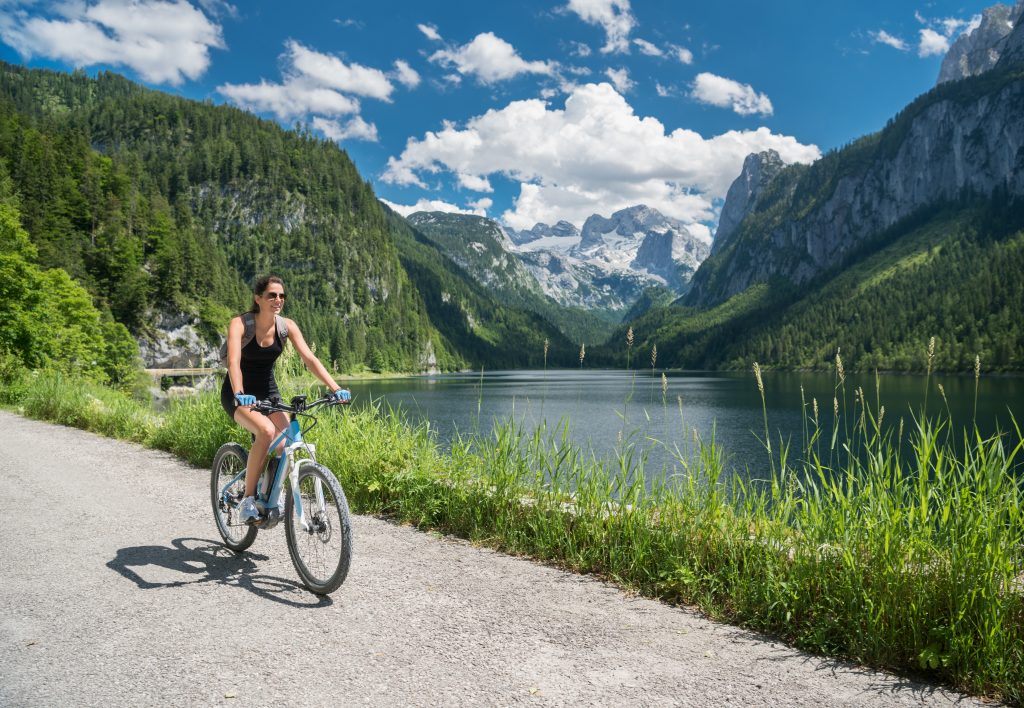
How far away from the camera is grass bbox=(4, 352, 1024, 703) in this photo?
385 cm

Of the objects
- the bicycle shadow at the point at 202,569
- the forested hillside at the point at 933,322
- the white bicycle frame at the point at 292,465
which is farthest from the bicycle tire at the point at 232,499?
the forested hillside at the point at 933,322

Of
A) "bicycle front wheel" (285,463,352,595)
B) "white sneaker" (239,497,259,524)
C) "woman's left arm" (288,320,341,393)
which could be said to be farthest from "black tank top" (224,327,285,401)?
"bicycle front wheel" (285,463,352,595)

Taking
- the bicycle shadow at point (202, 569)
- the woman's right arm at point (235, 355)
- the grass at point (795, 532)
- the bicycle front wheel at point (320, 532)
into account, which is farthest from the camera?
the woman's right arm at point (235, 355)

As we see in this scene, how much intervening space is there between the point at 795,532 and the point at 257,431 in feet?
15.5

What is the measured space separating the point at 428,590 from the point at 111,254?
103 metres

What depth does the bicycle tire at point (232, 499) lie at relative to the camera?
20.1 ft

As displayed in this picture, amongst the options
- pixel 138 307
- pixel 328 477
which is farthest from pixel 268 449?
pixel 138 307

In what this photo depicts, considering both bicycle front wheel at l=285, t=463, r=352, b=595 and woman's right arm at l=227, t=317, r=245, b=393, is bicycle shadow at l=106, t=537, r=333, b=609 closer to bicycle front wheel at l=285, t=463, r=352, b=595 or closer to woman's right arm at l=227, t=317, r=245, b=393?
bicycle front wheel at l=285, t=463, r=352, b=595

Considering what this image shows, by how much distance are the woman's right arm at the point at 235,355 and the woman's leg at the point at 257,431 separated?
0.26m

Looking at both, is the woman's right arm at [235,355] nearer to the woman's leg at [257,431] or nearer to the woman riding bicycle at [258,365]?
the woman riding bicycle at [258,365]

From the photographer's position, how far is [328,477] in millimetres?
5094

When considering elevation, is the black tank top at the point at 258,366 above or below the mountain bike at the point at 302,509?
above

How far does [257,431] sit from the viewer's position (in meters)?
5.61

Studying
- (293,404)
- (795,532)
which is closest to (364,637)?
(293,404)
